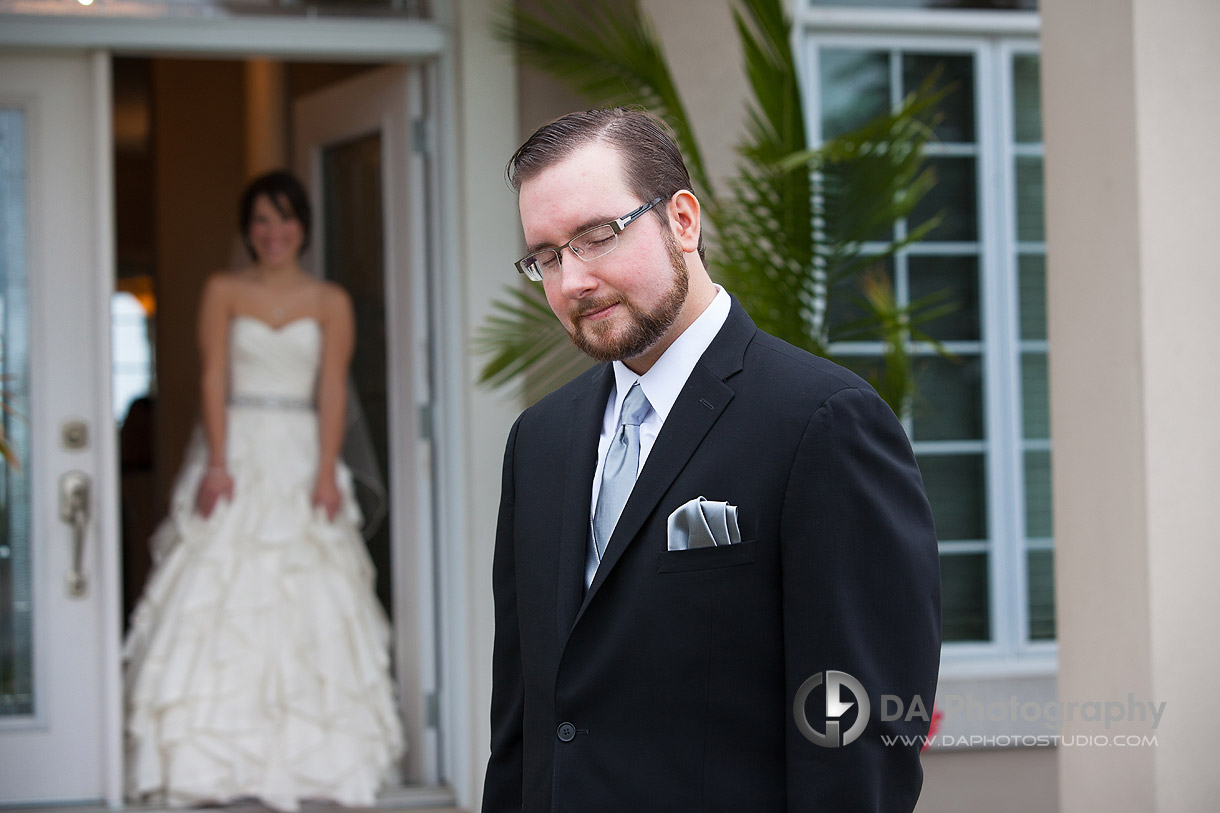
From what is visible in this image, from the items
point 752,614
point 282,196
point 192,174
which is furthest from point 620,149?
point 192,174

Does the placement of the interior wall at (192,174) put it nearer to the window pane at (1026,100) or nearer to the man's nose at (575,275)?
the window pane at (1026,100)

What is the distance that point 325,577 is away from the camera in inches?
163

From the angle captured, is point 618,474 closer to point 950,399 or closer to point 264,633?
point 950,399

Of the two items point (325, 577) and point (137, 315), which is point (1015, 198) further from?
point (137, 315)

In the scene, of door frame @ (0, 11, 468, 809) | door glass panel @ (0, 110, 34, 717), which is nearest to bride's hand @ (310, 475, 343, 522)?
door frame @ (0, 11, 468, 809)

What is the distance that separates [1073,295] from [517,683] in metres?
1.51

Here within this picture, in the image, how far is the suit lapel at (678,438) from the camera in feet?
4.25

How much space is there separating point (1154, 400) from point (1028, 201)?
1.93 m

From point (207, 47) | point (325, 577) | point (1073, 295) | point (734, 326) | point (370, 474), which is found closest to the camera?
point (734, 326)

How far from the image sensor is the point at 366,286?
4.55 meters

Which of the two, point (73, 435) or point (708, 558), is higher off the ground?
point (73, 435)

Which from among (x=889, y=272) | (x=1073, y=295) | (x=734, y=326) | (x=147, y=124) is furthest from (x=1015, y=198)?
(x=147, y=124)

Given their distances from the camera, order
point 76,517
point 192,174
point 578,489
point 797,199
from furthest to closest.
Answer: point 192,174
point 76,517
point 797,199
point 578,489

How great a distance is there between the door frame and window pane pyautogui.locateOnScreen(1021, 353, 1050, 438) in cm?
188
